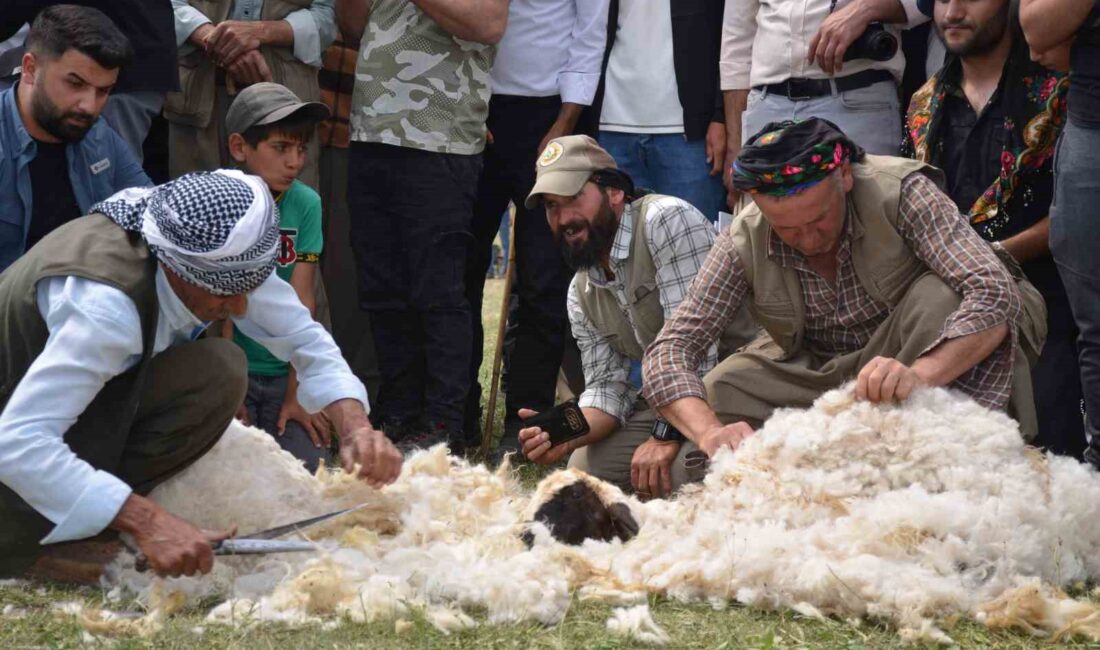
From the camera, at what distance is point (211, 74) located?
6.07m

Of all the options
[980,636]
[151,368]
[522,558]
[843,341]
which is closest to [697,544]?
[522,558]

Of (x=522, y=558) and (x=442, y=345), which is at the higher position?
(x=522, y=558)

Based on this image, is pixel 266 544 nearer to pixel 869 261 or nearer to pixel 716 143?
pixel 869 261

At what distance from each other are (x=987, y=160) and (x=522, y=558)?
2676mm

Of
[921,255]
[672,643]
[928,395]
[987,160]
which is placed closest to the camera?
[672,643]

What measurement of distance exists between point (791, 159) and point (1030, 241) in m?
1.24

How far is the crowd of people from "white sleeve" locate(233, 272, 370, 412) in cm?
1

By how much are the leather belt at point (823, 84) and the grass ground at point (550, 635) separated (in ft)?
9.04

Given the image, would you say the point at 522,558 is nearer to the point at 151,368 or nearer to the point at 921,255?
the point at 151,368

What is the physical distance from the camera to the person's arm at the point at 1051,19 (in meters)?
4.14

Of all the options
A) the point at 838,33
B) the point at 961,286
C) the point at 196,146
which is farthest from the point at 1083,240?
the point at 196,146

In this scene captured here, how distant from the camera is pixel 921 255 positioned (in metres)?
4.54

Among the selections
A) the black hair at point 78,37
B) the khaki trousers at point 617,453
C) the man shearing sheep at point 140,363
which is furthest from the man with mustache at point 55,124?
the khaki trousers at point 617,453

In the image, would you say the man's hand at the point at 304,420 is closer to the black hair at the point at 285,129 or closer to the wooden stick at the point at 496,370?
the wooden stick at the point at 496,370
